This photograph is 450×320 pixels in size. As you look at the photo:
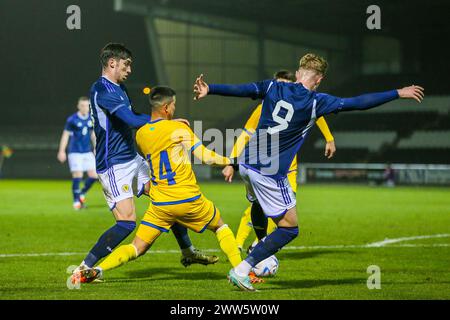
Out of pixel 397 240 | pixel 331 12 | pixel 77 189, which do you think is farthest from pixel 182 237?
pixel 331 12

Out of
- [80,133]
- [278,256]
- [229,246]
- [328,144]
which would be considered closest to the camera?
[229,246]

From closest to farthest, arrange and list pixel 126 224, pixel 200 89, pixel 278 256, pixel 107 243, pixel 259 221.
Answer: pixel 200 89, pixel 107 243, pixel 126 224, pixel 259 221, pixel 278 256

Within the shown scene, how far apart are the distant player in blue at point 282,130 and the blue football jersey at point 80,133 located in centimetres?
1135

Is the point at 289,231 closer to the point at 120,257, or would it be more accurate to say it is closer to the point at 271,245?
the point at 271,245

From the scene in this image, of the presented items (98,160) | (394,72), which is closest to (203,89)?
(98,160)

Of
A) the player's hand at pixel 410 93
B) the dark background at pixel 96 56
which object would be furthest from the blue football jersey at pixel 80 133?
the dark background at pixel 96 56

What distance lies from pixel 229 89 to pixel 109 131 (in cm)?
143

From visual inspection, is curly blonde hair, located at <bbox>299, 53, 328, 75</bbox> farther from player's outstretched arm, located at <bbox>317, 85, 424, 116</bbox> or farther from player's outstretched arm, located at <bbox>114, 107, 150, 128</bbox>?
player's outstretched arm, located at <bbox>114, 107, 150, 128</bbox>

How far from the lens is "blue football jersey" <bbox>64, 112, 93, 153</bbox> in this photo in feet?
59.4

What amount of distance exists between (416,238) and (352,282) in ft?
16.1

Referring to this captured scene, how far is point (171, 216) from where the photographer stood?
7.36 m

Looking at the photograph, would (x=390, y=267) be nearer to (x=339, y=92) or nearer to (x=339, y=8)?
(x=339, y=8)

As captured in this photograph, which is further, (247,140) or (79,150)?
(79,150)

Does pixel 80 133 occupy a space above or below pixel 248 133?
below
